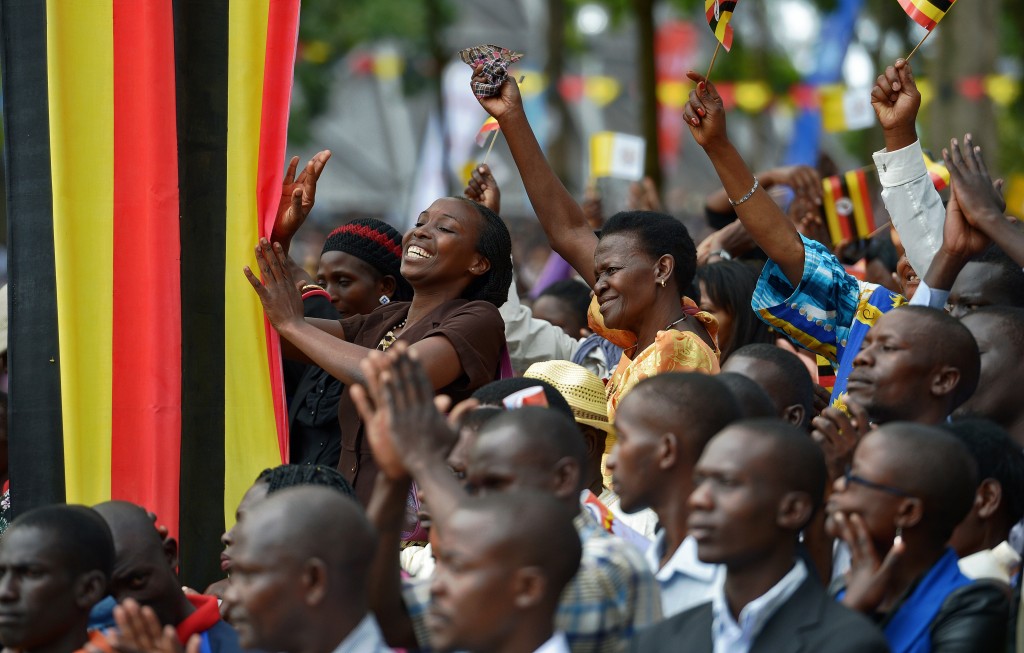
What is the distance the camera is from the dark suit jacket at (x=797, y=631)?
3.46m

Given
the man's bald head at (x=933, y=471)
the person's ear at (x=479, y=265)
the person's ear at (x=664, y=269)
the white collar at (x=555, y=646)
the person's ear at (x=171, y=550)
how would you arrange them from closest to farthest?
1. the white collar at (x=555, y=646)
2. the man's bald head at (x=933, y=471)
3. the person's ear at (x=171, y=550)
4. the person's ear at (x=664, y=269)
5. the person's ear at (x=479, y=265)

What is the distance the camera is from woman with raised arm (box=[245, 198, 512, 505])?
17.0 feet

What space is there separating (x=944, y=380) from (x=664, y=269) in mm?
1223

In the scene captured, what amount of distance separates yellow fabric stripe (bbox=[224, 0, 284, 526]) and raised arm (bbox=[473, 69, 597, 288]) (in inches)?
38.9

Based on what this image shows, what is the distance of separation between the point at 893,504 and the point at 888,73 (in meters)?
2.17

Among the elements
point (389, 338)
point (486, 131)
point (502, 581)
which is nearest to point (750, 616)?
point (502, 581)

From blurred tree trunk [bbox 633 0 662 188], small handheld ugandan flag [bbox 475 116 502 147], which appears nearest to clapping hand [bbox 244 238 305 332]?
small handheld ugandan flag [bbox 475 116 502 147]

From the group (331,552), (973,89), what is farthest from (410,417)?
(973,89)

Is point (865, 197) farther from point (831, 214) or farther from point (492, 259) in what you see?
point (492, 259)

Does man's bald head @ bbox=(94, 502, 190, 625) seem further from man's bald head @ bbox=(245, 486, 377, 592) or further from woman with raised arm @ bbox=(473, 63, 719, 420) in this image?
woman with raised arm @ bbox=(473, 63, 719, 420)

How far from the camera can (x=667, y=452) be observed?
4156mm

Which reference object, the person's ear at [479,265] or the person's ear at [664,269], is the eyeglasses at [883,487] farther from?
the person's ear at [479,265]

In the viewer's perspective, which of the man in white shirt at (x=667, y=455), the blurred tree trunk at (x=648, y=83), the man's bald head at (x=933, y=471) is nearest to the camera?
the man's bald head at (x=933, y=471)

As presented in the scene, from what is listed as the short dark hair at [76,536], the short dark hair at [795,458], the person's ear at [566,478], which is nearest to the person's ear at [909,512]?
the short dark hair at [795,458]
